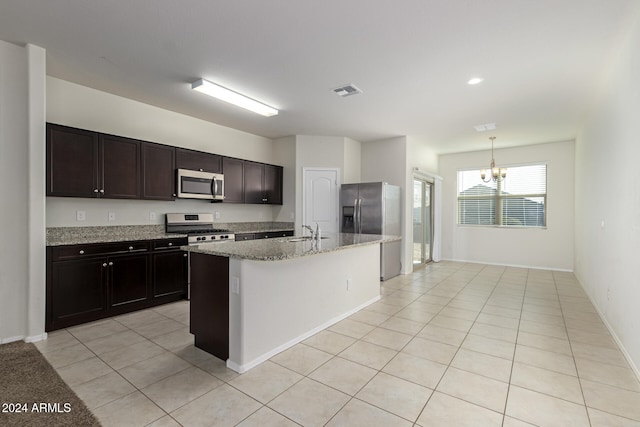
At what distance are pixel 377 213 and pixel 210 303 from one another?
359 centimetres

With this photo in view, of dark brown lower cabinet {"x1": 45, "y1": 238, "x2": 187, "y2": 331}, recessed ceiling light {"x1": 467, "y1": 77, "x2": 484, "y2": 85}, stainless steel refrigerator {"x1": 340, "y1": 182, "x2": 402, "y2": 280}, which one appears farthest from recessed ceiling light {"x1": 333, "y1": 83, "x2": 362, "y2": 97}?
dark brown lower cabinet {"x1": 45, "y1": 238, "x2": 187, "y2": 331}

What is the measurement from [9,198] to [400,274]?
5.66 meters

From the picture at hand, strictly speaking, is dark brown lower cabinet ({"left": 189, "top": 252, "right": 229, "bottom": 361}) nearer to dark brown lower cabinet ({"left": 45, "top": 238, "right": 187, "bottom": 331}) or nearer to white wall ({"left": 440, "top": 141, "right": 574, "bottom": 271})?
dark brown lower cabinet ({"left": 45, "top": 238, "right": 187, "bottom": 331})

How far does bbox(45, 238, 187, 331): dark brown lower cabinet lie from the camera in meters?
3.11

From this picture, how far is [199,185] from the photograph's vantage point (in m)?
4.67

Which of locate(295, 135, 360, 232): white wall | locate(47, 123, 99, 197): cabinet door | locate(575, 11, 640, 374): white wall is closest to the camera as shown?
locate(575, 11, 640, 374): white wall

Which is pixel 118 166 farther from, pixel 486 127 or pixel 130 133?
pixel 486 127

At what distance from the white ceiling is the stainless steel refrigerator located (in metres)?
1.52

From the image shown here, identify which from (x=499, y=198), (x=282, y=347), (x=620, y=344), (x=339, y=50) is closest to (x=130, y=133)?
(x=339, y=50)

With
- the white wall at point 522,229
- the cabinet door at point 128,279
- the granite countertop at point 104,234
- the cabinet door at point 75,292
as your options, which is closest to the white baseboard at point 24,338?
the cabinet door at point 75,292

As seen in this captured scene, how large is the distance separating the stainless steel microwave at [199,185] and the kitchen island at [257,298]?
193cm

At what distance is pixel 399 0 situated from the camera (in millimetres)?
2207

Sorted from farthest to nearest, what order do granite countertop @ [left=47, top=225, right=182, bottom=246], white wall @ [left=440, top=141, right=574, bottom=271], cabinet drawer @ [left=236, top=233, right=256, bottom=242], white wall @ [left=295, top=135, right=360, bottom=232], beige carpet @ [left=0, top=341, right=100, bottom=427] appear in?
white wall @ [left=440, top=141, right=574, bottom=271] → white wall @ [left=295, top=135, right=360, bottom=232] → cabinet drawer @ [left=236, top=233, right=256, bottom=242] → granite countertop @ [left=47, top=225, right=182, bottom=246] → beige carpet @ [left=0, top=341, right=100, bottom=427]

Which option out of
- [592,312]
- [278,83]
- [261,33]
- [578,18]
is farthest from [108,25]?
[592,312]
